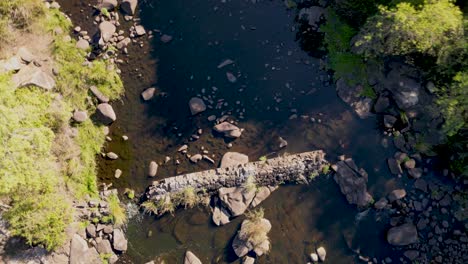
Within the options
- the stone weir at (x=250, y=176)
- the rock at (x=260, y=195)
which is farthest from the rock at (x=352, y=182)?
the rock at (x=260, y=195)

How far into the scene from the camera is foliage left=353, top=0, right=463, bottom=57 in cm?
1352

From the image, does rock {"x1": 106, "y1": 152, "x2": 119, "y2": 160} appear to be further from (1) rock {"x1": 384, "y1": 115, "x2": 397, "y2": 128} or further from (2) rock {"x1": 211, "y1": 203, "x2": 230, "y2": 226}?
(1) rock {"x1": 384, "y1": 115, "x2": 397, "y2": 128}

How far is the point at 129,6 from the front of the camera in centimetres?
1734

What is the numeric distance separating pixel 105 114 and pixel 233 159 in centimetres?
561

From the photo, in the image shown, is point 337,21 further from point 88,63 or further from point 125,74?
point 88,63

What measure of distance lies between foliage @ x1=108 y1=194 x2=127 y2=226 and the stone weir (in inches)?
48.4

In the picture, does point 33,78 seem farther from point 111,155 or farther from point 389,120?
point 389,120

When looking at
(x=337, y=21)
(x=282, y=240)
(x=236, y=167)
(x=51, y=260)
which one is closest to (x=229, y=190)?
A: (x=236, y=167)

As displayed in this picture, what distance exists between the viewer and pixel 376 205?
1619cm

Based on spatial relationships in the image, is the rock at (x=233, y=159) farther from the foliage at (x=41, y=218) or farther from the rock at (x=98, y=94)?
the foliage at (x=41, y=218)

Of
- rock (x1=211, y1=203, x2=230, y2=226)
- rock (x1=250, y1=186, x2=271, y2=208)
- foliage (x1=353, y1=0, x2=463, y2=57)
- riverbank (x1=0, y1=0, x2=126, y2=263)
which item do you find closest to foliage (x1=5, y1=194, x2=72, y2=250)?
riverbank (x1=0, y1=0, x2=126, y2=263)

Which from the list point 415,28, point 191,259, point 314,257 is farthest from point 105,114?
point 415,28

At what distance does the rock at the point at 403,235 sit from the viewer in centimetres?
1591

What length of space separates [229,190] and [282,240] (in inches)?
117
